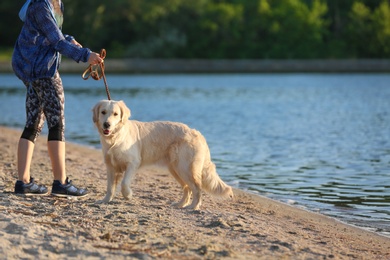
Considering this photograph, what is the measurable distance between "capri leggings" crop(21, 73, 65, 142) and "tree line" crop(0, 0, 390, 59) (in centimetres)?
5871

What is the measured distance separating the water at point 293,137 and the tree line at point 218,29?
32.4 meters

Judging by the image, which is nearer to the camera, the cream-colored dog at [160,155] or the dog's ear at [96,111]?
Result: the dog's ear at [96,111]

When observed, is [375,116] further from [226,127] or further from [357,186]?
[357,186]

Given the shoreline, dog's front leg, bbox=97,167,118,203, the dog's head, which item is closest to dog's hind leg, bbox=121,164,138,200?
dog's front leg, bbox=97,167,118,203

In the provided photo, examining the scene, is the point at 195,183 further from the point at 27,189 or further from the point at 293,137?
the point at 293,137

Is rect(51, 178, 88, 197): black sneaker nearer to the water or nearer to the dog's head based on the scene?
the dog's head

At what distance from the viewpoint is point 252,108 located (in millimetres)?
26266

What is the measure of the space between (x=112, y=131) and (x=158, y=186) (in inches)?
88.7

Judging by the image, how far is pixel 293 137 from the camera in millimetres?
16438

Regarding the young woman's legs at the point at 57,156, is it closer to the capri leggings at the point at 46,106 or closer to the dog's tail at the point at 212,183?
the capri leggings at the point at 46,106

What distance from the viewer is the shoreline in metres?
61.5

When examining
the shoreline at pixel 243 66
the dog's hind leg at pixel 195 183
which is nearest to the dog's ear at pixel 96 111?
the dog's hind leg at pixel 195 183

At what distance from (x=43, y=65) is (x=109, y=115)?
2.56 ft

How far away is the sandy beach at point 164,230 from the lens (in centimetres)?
541
